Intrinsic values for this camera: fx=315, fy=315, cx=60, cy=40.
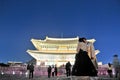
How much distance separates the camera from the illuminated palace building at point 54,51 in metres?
84.8

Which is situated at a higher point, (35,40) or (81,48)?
(35,40)

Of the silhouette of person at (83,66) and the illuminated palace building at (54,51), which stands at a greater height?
the illuminated palace building at (54,51)

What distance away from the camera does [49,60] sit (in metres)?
85.0

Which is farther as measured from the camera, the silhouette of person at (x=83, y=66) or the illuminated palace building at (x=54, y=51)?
the illuminated palace building at (x=54, y=51)

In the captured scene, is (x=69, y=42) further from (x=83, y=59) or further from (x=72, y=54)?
(x=83, y=59)

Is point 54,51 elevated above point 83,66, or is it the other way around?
point 54,51

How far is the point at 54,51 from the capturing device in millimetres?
85562

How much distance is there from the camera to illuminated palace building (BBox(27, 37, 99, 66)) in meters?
84.8

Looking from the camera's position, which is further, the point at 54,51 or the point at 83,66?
the point at 54,51

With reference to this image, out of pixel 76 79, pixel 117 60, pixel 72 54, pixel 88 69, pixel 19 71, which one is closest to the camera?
pixel 76 79

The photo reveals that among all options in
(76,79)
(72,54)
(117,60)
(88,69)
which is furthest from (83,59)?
(72,54)

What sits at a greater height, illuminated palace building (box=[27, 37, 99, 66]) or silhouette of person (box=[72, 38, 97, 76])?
illuminated palace building (box=[27, 37, 99, 66])

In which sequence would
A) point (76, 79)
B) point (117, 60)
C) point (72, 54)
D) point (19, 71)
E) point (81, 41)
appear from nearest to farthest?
point (76, 79) < point (81, 41) < point (117, 60) < point (19, 71) < point (72, 54)

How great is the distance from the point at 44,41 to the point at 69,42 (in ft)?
22.8
